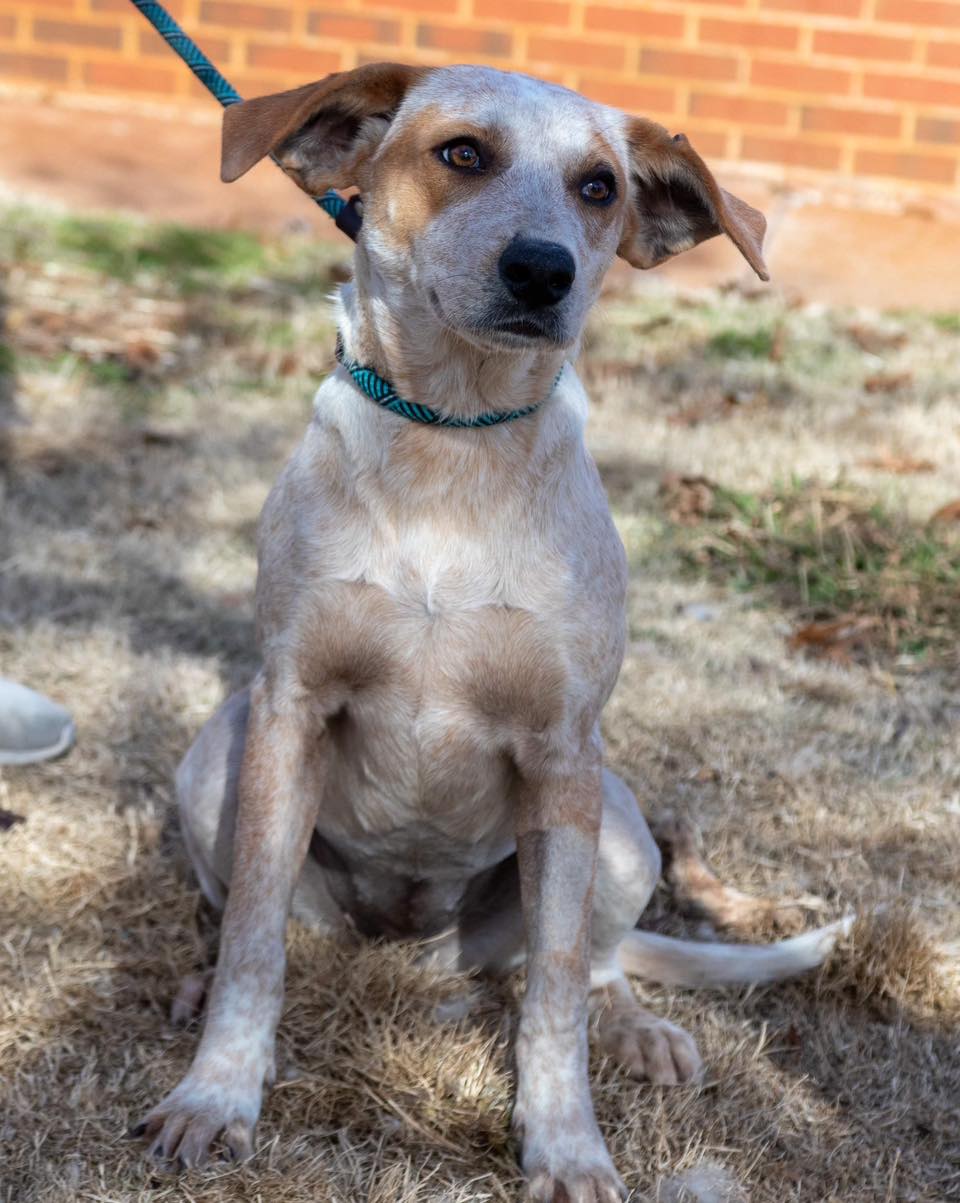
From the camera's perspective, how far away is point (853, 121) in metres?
6.93

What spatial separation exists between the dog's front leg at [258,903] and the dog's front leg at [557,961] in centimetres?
38

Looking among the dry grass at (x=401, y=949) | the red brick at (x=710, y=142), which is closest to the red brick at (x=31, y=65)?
the dry grass at (x=401, y=949)

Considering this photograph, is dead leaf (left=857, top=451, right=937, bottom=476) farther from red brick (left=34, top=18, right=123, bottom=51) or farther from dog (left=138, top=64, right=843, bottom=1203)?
red brick (left=34, top=18, right=123, bottom=51)

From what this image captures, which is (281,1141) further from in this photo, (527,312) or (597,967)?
(527,312)

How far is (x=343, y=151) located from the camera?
2.46 metres

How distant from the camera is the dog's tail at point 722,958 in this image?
2.72m

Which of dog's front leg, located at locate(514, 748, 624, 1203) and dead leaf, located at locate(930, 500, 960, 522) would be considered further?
dead leaf, located at locate(930, 500, 960, 522)

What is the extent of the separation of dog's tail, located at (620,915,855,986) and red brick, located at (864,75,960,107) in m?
5.21

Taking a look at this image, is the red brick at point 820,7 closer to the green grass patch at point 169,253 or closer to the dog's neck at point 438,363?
the green grass patch at point 169,253

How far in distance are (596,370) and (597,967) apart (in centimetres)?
399

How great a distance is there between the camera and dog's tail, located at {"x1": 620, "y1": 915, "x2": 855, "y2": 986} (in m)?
2.72

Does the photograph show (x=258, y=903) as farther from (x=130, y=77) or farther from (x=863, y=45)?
(x=130, y=77)

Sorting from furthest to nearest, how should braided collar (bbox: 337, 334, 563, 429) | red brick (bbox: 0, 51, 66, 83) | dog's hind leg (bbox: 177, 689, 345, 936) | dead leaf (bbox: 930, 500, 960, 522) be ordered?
red brick (bbox: 0, 51, 66, 83) → dead leaf (bbox: 930, 500, 960, 522) → dog's hind leg (bbox: 177, 689, 345, 936) → braided collar (bbox: 337, 334, 563, 429)

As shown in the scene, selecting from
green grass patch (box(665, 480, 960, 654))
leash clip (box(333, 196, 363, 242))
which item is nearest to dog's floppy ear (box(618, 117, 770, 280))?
leash clip (box(333, 196, 363, 242))
